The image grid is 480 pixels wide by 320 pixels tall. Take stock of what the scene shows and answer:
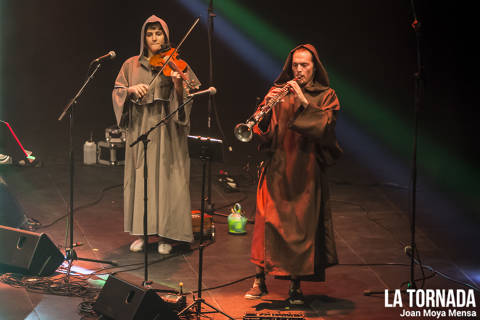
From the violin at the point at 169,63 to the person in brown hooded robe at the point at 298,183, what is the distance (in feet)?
3.45

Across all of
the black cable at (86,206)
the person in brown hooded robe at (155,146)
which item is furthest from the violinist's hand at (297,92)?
the black cable at (86,206)

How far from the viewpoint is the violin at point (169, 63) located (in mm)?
5393

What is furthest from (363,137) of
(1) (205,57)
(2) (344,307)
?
(2) (344,307)

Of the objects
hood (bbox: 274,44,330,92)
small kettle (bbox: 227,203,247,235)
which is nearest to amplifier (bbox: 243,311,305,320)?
hood (bbox: 274,44,330,92)

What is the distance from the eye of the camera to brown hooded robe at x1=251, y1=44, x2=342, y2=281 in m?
4.66

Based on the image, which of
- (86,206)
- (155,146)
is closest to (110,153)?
(86,206)

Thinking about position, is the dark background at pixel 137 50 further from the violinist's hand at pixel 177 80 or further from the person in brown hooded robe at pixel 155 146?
the violinist's hand at pixel 177 80

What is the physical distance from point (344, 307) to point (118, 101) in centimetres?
253

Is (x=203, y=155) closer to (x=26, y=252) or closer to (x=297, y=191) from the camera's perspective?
(x=297, y=191)

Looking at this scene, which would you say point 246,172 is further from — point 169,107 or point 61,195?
point 169,107

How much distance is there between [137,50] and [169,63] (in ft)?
17.3

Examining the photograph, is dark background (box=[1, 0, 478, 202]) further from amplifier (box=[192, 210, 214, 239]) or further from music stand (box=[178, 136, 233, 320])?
music stand (box=[178, 136, 233, 320])

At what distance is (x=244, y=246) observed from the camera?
626cm

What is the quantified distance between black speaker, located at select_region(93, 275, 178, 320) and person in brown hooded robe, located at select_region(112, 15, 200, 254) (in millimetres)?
1421
